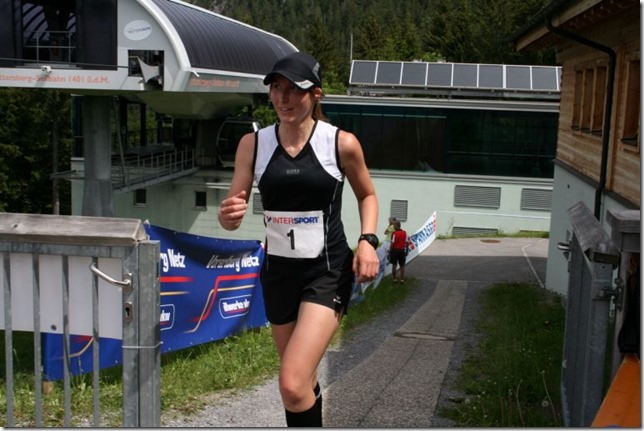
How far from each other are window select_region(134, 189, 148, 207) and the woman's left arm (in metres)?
34.5

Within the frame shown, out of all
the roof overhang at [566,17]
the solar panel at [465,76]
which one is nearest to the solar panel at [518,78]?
the solar panel at [465,76]

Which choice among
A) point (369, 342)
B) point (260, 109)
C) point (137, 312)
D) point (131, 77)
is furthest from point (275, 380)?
point (260, 109)

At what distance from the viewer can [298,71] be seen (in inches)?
162

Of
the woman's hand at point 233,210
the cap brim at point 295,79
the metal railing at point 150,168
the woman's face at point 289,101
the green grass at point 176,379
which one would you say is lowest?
the metal railing at point 150,168

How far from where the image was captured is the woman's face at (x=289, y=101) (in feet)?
13.6

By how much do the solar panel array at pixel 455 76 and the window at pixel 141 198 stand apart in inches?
413

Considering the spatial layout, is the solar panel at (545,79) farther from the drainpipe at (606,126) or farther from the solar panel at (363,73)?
the drainpipe at (606,126)

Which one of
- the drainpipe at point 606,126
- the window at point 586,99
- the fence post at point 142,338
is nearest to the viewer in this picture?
the fence post at point 142,338

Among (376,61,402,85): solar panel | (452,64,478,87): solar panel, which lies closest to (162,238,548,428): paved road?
A: (452,64,478,87): solar panel

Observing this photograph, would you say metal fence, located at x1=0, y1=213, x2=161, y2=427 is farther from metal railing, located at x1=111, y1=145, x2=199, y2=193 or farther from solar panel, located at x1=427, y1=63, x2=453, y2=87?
solar panel, located at x1=427, y1=63, x2=453, y2=87

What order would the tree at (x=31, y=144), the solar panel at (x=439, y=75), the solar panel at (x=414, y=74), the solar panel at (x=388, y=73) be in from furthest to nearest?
the tree at (x=31, y=144) < the solar panel at (x=388, y=73) < the solar panel at (x=414, y=74) < the solar panel at (x=439, y=75)

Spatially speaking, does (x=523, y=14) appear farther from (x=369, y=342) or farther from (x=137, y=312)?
(x=137, y=312)

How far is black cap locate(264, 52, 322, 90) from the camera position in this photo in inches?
161

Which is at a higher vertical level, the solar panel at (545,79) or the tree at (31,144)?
the solar panel at (545,79)
